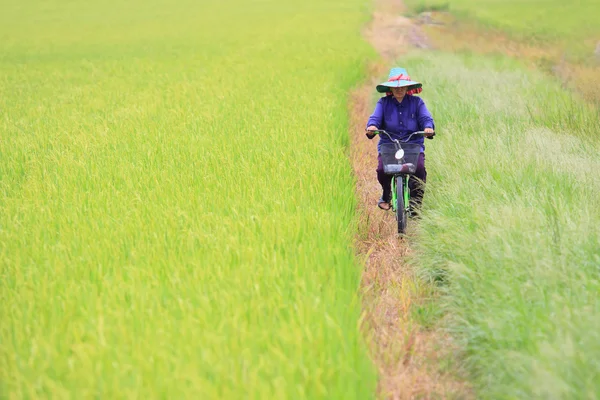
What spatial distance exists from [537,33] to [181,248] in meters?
18.8

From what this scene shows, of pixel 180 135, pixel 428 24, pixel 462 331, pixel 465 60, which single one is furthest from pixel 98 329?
pixel 428 24

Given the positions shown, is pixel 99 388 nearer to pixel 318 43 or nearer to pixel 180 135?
pixel 180 135

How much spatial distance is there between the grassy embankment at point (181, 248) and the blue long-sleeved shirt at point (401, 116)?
1.99ft

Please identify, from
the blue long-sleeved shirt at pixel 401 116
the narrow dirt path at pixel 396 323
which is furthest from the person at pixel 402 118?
the narrow dirt path at pixel 396 323

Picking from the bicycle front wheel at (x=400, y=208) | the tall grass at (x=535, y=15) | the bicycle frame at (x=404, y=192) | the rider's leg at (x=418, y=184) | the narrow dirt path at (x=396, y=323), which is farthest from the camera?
the tall grass at (x=535, y=15)

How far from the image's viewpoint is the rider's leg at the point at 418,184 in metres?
4.88

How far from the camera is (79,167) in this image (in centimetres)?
557

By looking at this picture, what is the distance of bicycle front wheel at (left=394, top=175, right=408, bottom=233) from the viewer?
4621 millimetres

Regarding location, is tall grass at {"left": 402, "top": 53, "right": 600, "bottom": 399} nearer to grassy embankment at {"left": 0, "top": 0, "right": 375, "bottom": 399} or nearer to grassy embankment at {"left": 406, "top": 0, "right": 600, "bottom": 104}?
grassy embankment at {"left": 0, "top": 0, "right": 375, "bottom": 399}

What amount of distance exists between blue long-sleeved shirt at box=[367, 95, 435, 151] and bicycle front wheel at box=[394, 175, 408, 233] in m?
0.39

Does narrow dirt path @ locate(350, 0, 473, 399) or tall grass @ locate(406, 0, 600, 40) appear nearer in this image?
narrow dirt path @ locate(350, 0, 473, 399)

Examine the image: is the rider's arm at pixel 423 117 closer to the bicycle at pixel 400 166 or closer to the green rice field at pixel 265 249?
the bicycle at pixel 400 166

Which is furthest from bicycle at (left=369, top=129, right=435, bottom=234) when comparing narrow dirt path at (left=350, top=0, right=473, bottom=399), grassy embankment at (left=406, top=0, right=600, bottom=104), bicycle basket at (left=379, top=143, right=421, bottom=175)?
grassy embankment at (left=406, top=0, right=600, bottom=104)

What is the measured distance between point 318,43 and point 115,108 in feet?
35.3
